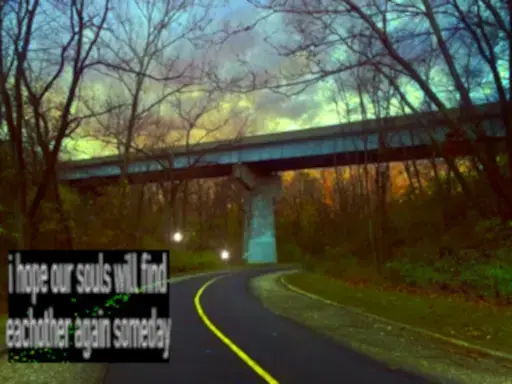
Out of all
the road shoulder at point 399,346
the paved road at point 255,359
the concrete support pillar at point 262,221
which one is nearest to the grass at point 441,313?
the road shoulder at point 399,346

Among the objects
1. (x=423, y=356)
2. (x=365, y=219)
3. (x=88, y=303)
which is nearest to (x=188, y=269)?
(x=365, y=219)

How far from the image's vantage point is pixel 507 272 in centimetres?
1684

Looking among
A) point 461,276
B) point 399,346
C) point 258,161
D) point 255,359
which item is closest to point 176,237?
point 258,161

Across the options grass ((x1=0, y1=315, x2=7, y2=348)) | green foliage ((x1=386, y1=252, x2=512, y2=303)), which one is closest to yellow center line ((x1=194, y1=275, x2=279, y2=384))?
grass ((x1=0, y1=315, x2=7, y2=348))

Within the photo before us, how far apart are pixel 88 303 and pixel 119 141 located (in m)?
24.0

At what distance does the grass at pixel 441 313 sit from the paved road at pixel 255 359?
2.85 meters

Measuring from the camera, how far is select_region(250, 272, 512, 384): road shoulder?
29.6ft

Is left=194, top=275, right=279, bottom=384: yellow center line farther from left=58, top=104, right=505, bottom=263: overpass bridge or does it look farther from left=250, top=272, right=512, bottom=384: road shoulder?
left=58, top=104, right=505, bottom=263: overpass bridge

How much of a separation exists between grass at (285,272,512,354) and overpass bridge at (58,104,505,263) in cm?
1816

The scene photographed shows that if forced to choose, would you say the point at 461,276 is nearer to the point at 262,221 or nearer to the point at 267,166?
the point at 267,166

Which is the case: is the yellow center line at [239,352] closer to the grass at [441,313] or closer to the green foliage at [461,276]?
the grass at [441,313]

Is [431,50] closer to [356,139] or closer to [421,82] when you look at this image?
[421,82]

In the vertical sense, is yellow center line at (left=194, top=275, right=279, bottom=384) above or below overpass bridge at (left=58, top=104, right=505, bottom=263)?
below

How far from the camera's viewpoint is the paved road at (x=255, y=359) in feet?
27.9
